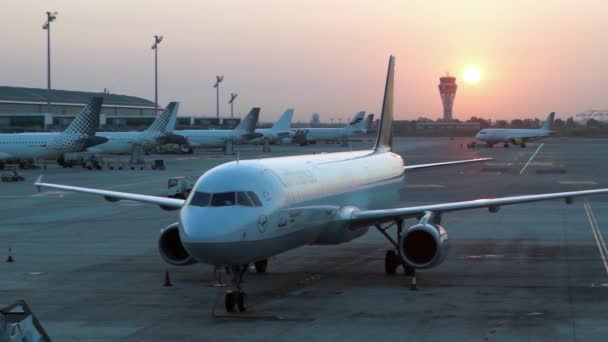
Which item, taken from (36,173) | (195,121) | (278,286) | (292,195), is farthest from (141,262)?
(195,121)

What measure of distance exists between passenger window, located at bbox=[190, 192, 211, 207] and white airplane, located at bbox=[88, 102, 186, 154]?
7571 cm

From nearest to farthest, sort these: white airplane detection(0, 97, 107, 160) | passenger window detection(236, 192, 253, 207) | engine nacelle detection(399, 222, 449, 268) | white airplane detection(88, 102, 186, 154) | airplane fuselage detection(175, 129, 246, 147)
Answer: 1. passenger window detection(236, 192, 253, 207)
2. engine nacelle detection(399, 222, 449, 268)
3. white airplane detection(0, 97, 107, 160)
4. white airplane detection(88, 102, 186, 154)
5. airplane fuselage detection(175, 129, 246, 147)

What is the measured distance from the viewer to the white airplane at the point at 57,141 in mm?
79938

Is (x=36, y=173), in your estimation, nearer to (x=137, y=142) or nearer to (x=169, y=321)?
(x=137, y=142)

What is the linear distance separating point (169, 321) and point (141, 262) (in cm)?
910

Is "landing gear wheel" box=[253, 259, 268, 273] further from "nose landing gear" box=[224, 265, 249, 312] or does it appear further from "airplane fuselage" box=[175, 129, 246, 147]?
"airplane fuselage" box=[175, 129, 246, 147]

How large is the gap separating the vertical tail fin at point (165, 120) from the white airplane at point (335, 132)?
45.5 m

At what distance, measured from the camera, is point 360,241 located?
33250mm

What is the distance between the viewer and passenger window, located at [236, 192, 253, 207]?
798 inches

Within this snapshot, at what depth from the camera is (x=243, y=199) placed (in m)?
20.3

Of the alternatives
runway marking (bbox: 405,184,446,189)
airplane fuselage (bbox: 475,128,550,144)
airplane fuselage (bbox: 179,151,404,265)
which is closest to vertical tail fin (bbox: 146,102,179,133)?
runway marking (bbox: 405,184,446,189)

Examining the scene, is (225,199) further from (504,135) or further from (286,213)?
(504,135)

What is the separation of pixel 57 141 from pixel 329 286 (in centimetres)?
6069

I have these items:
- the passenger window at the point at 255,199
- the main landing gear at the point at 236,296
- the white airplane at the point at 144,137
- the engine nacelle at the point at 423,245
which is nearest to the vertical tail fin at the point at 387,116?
the engine nacelle at the point at 423,245
